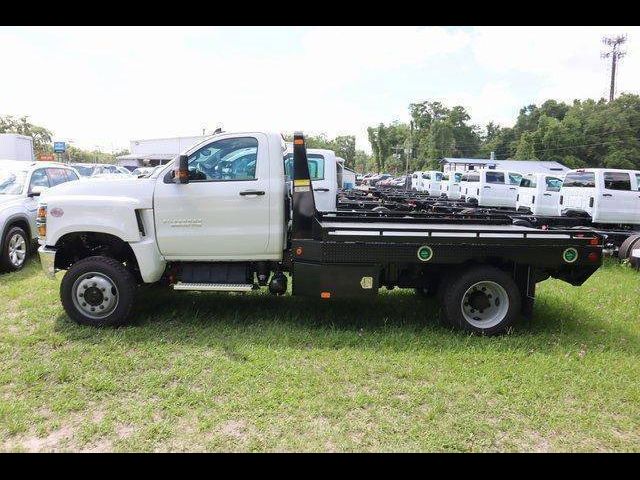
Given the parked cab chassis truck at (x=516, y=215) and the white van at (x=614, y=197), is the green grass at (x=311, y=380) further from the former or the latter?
the white van at (x=614, y=197)

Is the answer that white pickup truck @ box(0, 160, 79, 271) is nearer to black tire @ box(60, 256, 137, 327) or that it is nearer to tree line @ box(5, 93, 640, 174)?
black tire @ box(60, 256, 137, 327)

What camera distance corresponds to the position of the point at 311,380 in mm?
4059

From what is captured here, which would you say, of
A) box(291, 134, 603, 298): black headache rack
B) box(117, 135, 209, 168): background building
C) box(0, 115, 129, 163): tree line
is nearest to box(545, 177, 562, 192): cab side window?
box(291, 134, 603, 298): black headache rack

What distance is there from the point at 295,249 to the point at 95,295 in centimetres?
223

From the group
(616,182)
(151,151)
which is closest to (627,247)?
(616,182)

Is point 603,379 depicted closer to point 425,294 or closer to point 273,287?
point 425,294

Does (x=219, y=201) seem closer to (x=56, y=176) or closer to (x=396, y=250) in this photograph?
(x=396, y=250)

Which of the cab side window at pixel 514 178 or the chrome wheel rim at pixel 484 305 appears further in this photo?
the cab side window at pixel 514 178

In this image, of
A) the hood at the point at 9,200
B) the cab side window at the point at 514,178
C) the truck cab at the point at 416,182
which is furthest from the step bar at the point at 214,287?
the truck cab at the point at 416,182

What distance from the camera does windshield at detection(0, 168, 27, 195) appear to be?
8.27 meters

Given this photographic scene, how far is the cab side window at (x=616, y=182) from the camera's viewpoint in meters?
11.3

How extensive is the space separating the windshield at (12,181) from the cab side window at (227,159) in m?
5.06
